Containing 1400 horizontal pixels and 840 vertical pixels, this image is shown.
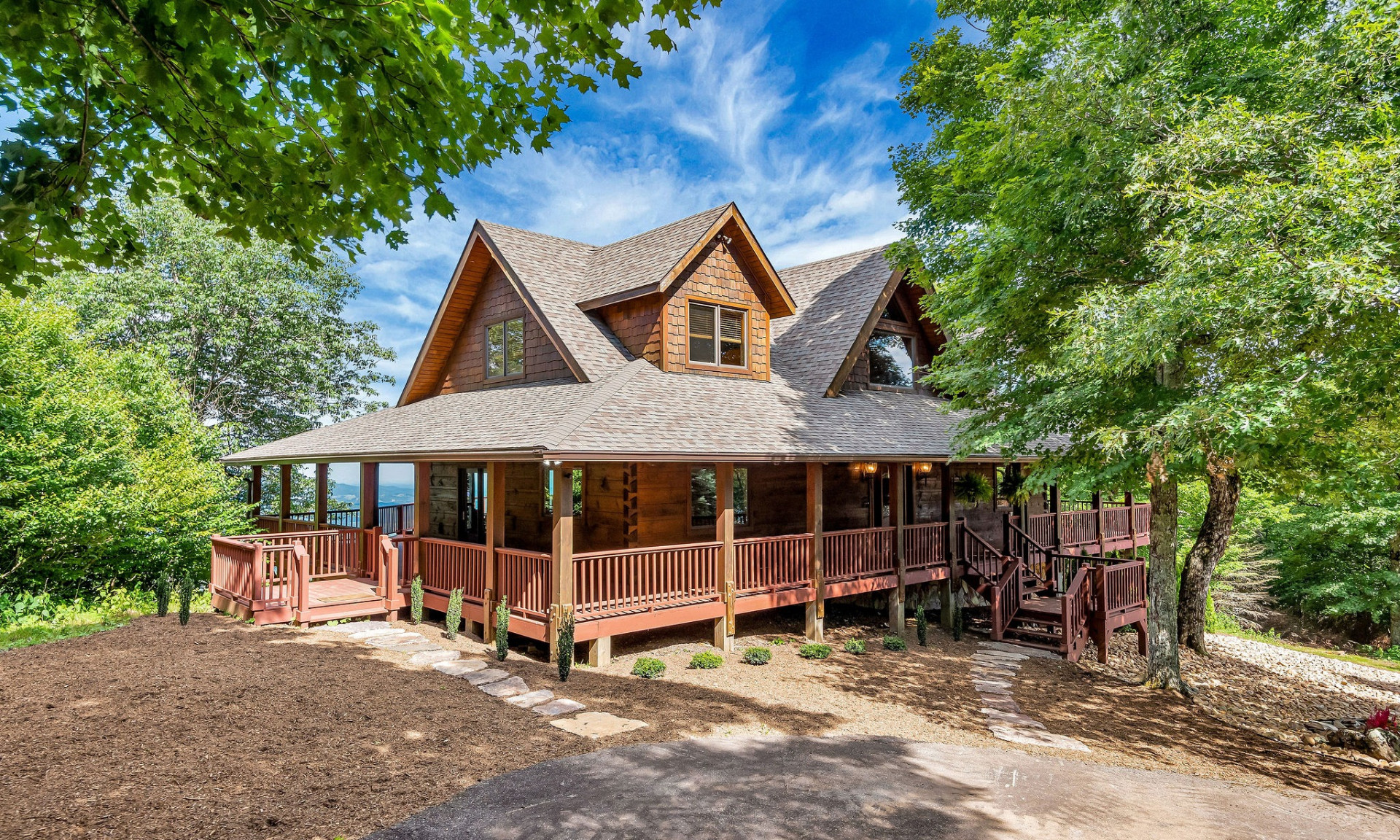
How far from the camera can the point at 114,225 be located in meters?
5.55

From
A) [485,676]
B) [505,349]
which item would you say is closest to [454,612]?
[485,676]

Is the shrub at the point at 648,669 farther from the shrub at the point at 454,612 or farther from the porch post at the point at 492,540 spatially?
the shrub at the point at 454,612

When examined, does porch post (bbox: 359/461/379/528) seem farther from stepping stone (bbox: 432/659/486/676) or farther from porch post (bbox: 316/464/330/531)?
stepping stone (bbox: 432/659/486/676)

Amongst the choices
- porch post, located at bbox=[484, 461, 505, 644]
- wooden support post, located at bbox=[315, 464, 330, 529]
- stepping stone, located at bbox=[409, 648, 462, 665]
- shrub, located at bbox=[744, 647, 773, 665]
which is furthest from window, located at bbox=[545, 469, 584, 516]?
wooden support post, located at bbox=[315, 464, 330, 529]

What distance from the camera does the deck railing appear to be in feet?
40.5

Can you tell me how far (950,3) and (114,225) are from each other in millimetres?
15765

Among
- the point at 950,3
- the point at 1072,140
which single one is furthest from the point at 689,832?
the point at 950,3

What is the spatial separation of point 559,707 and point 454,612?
13.0 feet

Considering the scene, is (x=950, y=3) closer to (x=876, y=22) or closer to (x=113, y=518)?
(x=876, y=22)

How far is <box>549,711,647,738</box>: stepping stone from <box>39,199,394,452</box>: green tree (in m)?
23.0

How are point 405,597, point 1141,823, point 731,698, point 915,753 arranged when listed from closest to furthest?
point 1141,823 → point 915,753 → point 731,698 → point 405,597

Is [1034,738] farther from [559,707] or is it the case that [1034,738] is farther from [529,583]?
[529,583]

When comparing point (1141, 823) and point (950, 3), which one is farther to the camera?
point (950, 3)

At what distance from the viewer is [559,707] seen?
8203 millimetres
